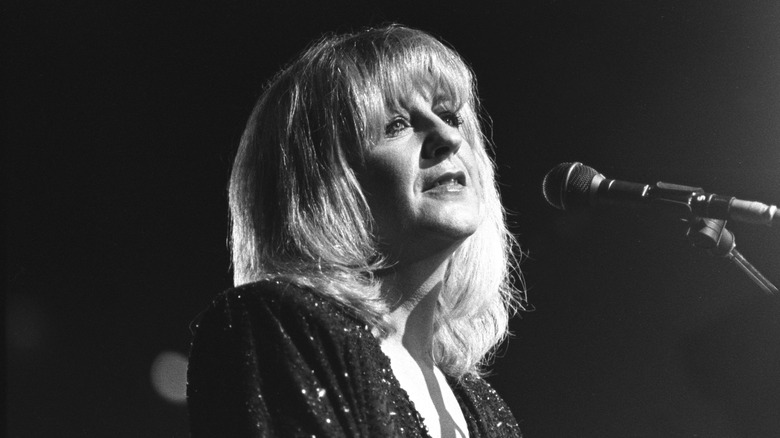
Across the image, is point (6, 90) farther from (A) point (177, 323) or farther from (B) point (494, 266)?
(B) point (494, 266)

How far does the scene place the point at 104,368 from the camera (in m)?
2.61

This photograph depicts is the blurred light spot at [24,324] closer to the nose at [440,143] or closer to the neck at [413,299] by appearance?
the neck at [413,299]

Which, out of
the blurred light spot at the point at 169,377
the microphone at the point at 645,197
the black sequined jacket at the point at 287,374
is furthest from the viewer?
the blurred light spot at the point at 169,377

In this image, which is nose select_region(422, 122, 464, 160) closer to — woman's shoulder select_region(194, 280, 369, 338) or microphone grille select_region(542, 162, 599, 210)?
microphone grille select_region(542, 162, 599, 210)

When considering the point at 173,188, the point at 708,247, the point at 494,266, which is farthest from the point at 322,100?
the point at 173,188

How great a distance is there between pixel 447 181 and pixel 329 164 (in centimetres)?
24

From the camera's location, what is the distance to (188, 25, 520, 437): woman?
1271 mm

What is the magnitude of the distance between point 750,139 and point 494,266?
3.87ft

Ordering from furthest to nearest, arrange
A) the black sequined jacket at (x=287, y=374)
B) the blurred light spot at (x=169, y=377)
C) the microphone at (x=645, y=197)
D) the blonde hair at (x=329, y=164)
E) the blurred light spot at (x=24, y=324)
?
the blurred light spot at (x=169, y=377) → the blurred light spot at (x=24, y=324) → the blonde hair at (x=329, y=164) → the microphone at (x=645, y=197) → the black sequined jacket at (x=287, y=374)

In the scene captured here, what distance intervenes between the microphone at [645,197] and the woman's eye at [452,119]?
0.87ft

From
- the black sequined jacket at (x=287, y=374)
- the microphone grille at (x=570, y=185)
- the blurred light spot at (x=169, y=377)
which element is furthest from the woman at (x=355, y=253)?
the blurred light spot at (x=169, y=377)

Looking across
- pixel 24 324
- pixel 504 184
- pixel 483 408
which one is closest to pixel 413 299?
pixel 483 408

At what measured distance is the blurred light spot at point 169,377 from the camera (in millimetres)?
2615

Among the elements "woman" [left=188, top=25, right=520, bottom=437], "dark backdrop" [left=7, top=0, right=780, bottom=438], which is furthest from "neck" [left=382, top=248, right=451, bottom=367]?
"dark backdrop" [left=7, top=0, right=780, bottom=438]
